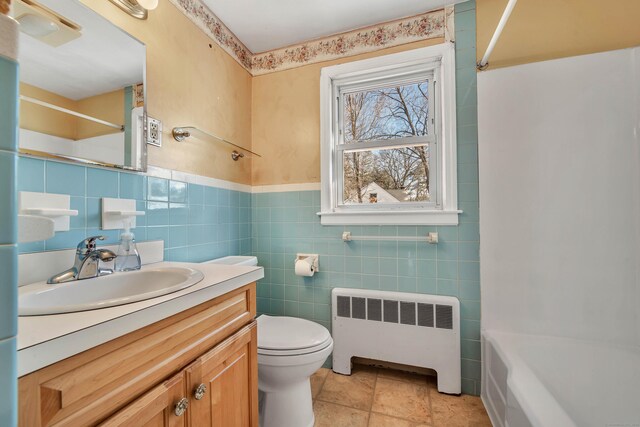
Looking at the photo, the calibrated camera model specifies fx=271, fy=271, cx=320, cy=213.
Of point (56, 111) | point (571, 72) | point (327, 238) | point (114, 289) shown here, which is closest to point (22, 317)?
point (114, 289)

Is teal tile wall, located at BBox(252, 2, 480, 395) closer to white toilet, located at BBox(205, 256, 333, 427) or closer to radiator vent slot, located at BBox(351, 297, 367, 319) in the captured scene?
radiator vent slot, located at BBox(351, 297, 367, 319)

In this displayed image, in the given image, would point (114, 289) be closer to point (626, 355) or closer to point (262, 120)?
point (262, 120)

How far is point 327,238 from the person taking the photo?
1.88 meters

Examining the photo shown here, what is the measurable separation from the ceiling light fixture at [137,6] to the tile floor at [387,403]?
210 cm

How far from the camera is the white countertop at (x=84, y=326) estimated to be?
43cm

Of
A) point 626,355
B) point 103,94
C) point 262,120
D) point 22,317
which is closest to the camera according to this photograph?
point 22,317

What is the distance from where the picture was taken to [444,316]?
5.22ft

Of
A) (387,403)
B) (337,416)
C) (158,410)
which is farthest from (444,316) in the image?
(158,410)

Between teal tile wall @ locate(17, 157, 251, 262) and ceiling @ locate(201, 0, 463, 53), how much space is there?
3.55ft

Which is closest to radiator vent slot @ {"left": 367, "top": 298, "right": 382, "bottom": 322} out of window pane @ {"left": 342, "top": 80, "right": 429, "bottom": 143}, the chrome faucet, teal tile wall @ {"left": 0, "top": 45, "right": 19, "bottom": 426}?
window pane @ {"left": 342, "top": 80, "right": 429, "bottom": 143}

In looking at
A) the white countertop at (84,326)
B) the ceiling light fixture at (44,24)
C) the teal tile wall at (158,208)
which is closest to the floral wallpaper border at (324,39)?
the ceiling light fixture at (44,24)

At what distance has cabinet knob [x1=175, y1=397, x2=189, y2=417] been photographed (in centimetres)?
67

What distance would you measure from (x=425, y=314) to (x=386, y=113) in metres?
1.33

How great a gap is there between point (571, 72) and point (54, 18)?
2.28 meters
